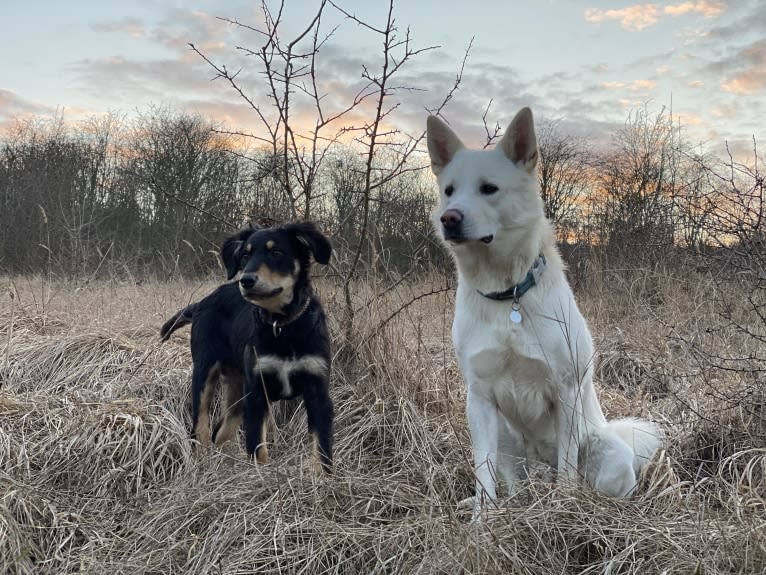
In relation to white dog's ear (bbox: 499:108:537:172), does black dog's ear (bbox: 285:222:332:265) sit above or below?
below

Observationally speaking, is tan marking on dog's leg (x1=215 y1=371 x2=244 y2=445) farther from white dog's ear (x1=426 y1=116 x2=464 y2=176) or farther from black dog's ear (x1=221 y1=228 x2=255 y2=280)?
white dog's ear (x1=426 y1=116 x2=464 y2=176)

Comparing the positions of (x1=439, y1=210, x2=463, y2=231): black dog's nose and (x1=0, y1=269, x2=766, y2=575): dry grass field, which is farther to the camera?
(x1=439, y1=210, x2=463, y2=231): black dog's nose

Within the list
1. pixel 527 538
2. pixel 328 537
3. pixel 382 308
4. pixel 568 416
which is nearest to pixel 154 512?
pixel 328 537

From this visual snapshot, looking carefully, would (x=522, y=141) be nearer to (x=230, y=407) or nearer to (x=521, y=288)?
(x=521, y=288)

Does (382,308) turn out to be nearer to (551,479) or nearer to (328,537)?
(551,479)

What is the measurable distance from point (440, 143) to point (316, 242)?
3.60ft

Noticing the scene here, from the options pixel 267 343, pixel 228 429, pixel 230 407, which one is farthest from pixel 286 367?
pixel 228 429

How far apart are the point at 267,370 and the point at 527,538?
5.93 ft

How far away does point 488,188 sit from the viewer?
265 centimetres

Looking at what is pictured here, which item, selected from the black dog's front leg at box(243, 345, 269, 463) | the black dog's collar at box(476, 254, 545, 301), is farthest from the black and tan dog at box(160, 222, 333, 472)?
the black dog's collar at box(476, 254, 545, 301)

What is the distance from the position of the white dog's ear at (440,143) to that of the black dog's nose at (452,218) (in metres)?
0.45

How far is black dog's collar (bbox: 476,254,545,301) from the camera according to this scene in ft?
8.80

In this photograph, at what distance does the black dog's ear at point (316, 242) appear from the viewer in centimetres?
369

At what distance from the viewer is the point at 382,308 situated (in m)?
4.49
